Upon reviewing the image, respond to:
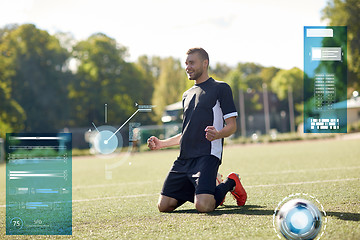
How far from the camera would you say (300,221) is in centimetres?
323

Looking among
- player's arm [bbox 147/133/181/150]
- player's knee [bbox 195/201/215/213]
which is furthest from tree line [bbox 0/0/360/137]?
player's knee [bbox 195/201/215/213]

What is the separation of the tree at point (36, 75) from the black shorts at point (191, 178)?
119 ft

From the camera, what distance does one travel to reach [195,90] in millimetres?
5305

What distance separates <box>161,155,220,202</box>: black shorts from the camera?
4840 mm

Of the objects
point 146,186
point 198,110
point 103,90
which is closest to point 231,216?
point 198,110

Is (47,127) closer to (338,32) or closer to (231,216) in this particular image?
(338,32)

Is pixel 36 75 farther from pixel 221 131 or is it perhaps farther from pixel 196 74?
pixel 221 131

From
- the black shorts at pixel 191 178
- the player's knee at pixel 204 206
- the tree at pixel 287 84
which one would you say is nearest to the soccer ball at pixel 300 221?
the player's knee at pixel 204 206

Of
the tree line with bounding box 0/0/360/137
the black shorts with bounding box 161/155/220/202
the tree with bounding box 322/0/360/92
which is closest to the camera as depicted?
the black shorts with bounding box 161/155/220/202

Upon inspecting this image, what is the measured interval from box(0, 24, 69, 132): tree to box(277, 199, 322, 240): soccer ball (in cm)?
3831

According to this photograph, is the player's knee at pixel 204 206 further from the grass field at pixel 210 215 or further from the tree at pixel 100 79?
the tree at pixel 100 79

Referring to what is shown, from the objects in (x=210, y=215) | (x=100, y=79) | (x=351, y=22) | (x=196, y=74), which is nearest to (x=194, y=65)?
(x=196, y=74)
